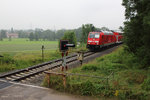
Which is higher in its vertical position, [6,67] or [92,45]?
[92,45]

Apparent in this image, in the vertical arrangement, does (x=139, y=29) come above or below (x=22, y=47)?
above

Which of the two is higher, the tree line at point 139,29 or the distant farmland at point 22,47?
the tree line at point 139,29

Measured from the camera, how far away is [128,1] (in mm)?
10547

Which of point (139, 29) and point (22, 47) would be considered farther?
point (22, 47)

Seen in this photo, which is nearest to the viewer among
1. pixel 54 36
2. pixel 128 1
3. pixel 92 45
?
pixel 128 1

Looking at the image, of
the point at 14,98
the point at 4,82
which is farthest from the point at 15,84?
the point at 14,98

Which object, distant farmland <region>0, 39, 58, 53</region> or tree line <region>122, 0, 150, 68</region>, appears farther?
distant farmland <region>0, 39, 58, 53</region>

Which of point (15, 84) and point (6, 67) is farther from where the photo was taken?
point (6, 67)

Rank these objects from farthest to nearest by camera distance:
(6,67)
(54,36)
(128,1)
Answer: (54,36) → (6,67) → (128,1)

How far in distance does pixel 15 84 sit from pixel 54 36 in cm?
11603

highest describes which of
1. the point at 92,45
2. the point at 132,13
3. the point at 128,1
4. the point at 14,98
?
the point at 128,1

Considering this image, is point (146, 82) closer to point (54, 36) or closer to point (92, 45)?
point (92, 45)

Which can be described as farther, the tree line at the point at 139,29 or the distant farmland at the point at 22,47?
the distant farmland at the point at 22,47

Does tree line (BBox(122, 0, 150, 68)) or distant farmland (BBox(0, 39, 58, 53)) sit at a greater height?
tree line (BBox(122, 0, 150, 68))
